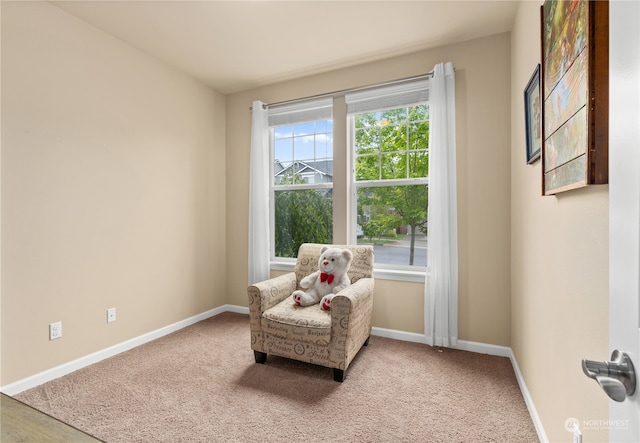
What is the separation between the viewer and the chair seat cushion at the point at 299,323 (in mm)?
2225

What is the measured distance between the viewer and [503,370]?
2379 mm

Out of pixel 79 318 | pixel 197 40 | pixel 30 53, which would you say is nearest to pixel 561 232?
pixel 197 40

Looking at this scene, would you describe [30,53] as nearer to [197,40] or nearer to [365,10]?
→ [197,40]

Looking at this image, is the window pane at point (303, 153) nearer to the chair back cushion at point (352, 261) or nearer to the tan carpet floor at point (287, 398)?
the chair back cushion at point (352, 261)

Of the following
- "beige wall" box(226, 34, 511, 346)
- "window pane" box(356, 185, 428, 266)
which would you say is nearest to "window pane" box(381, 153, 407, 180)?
"window pane" box(356, 185, 428, 266)

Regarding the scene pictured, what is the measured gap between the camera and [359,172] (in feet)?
10.7

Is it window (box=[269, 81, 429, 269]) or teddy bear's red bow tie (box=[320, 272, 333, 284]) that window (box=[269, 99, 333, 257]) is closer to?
window (box=[269, 81, 429, 269])

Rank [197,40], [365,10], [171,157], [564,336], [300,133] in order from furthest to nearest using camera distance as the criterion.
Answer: [300,133] < [171,157] < [197,40] < [365,10] < [564,336]

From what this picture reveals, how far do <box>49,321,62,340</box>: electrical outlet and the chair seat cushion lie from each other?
147cm

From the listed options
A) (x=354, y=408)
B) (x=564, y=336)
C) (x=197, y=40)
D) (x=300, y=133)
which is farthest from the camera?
(x=300, y=133)

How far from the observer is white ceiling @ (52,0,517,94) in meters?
2.30

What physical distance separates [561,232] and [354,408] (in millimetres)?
1475

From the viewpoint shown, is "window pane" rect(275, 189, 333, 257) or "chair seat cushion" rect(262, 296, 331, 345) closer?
"chair seat cushion" rect(262, 296, 331, 345)

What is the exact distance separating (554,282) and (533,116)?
3.29 feet
